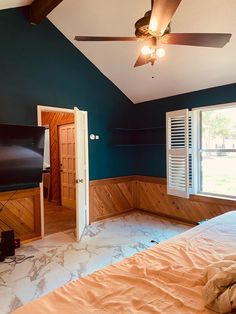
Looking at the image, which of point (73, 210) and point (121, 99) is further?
point (73, 210)

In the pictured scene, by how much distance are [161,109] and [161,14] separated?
11.0 feet

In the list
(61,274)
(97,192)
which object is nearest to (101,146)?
(97,192)

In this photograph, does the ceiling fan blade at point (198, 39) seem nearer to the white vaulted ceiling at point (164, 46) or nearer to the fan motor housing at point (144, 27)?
the fan motor housing at point (144, 27)

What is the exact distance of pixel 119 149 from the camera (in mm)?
5191

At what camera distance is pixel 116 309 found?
1.12m

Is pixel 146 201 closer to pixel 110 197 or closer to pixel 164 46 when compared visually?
pixel 110 197

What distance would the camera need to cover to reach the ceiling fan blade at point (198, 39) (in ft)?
6.30

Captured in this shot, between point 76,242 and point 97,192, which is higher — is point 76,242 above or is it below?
below

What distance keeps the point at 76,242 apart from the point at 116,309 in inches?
105

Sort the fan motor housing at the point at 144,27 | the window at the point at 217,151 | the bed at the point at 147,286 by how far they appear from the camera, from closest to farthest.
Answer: the bed at the point at 147,286, the fan motor housing at the point at 144,27, the window at the point at 217,151

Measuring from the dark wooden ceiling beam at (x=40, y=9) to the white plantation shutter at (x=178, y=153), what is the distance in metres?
2.57

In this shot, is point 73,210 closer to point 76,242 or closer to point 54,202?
point 54,202

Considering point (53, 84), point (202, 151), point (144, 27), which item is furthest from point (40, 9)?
point (202, 151)

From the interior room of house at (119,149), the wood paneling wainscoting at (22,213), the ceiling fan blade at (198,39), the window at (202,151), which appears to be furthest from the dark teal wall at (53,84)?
the ceiling fan blade at (198,39)
